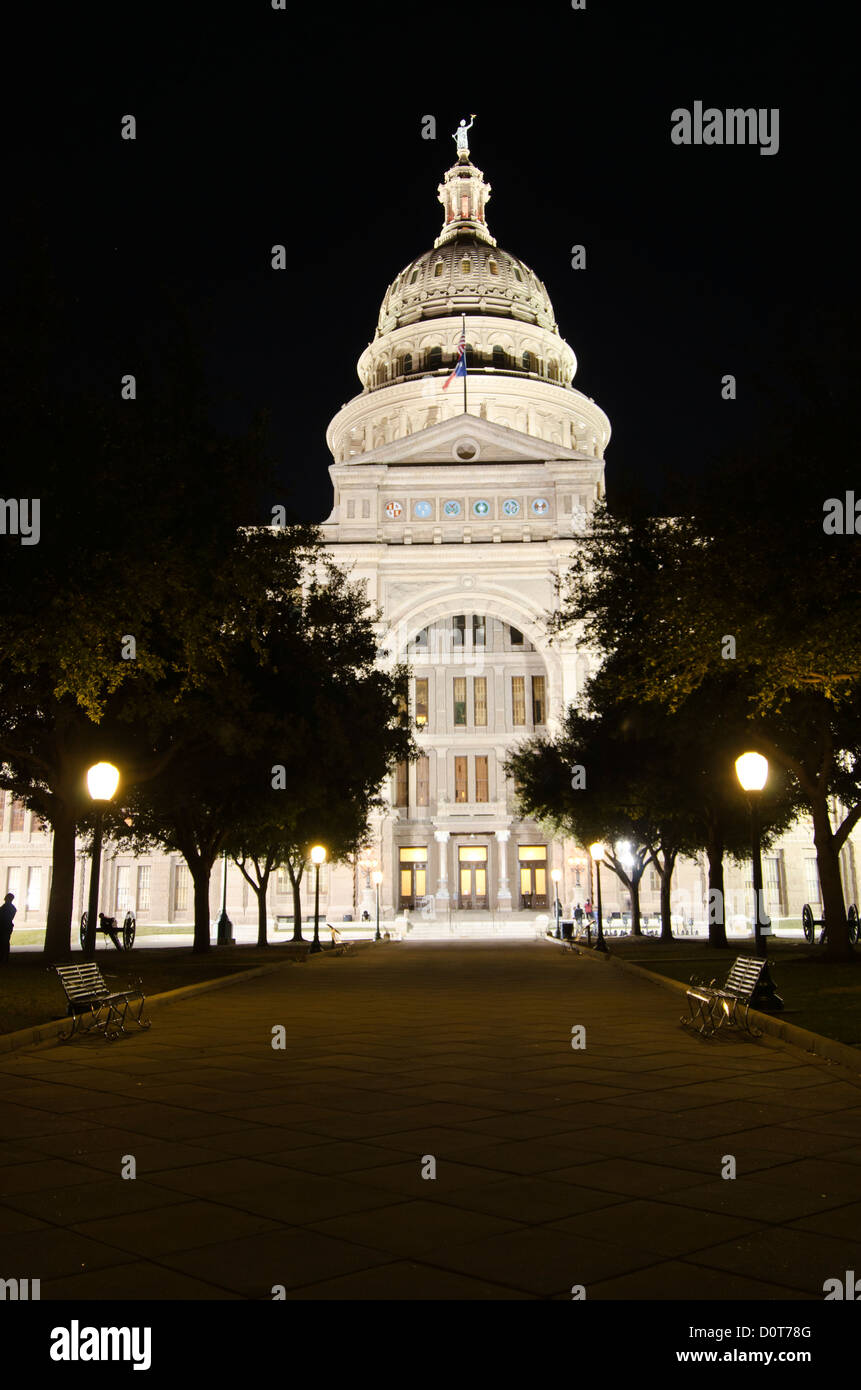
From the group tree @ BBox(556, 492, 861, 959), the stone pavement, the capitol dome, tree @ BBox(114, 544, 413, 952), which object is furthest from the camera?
the capitol dome

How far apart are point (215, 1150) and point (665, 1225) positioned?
10.6ft

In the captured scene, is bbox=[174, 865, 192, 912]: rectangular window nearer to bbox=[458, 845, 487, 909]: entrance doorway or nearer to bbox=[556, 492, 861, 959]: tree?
bbox=[458, 845, 487, 909]: entrance doorway

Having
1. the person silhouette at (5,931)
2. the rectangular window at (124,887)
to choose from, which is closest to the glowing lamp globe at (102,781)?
the person silhouette at (5,931)

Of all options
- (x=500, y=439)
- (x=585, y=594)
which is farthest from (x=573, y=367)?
(x=585, y=594)

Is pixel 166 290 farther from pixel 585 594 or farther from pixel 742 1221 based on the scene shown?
pixel 742 1221

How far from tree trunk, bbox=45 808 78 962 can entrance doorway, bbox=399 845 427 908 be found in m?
47.6

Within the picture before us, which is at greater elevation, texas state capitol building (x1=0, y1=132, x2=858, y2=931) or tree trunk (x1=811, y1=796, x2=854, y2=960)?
texas state capitol building (x1=0, y1=132, x2=858, y2=931)

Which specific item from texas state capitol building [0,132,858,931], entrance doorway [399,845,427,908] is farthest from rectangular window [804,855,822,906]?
entrance doorway [399,845,427,908]

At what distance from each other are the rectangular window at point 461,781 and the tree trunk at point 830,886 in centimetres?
4712

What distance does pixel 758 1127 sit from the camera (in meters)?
8.54

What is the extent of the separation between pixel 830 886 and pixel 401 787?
1937 inches

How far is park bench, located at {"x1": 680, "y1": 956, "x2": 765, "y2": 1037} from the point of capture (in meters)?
14.1

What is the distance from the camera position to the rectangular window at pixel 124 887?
71125 millimetres

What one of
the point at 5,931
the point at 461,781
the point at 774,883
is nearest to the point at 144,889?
the point at 461,781
